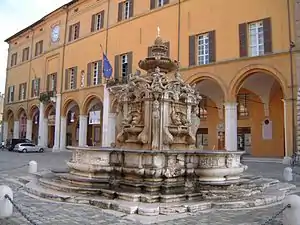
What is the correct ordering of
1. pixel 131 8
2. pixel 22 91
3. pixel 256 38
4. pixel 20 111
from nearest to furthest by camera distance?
pixel 256 38, pixel 131 8, pixel 22 91, pixel 20 111

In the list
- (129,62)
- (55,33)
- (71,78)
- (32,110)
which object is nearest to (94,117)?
(71,78)

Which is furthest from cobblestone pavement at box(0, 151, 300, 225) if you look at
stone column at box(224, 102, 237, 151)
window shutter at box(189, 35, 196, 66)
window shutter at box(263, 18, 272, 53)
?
window shutter at box(189, 35, 196, 66)

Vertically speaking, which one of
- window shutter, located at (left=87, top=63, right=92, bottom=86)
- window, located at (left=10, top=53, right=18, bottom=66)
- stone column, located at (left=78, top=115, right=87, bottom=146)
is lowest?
stone column, located at (left=78, top=115, right=87, bottom=146)

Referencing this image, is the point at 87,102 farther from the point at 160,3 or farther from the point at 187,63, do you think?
the point at 187,63

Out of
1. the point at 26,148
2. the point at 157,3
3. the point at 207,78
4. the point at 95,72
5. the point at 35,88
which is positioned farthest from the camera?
the point at 35,88

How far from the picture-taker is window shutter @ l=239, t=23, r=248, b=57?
19406mm

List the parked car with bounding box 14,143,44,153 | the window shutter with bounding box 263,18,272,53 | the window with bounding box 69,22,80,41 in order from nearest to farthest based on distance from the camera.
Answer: the window shutter with bounding box 263,18,272,53, the window with bounding box 69,22,80,41, the parked car with bounding box 14,143,44,153

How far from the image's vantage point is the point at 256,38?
63.5 feet

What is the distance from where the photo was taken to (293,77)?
57.3 feet

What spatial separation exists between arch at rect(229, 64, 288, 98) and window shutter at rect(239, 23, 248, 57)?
3.08ft

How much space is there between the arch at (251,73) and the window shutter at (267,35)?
987 millimetres

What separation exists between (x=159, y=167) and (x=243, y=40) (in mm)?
14404

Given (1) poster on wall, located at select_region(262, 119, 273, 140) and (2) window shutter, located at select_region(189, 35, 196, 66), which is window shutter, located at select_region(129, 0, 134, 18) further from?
(1) poster on wall, located at select_region(262, 119, 273, 140)

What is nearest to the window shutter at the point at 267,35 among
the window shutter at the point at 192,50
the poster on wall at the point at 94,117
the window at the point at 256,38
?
the window at the point at 256,38
